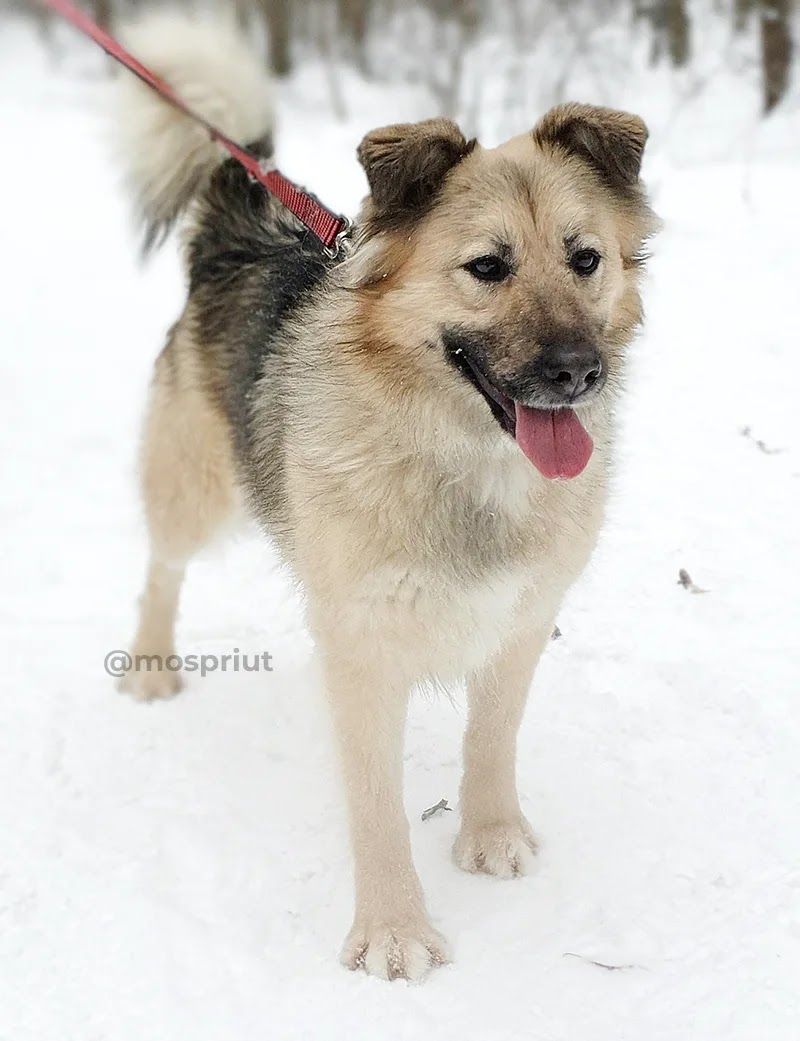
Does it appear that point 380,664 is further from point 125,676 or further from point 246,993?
point 125,676

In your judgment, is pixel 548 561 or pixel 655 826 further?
pixel 655 826

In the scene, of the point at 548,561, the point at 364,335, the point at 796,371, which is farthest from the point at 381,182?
the point at 796,371

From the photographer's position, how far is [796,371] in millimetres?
5926

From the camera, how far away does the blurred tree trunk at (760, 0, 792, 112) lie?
1327 cm

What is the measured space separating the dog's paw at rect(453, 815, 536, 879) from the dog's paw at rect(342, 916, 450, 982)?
311 millimetres

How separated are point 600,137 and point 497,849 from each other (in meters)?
1.94

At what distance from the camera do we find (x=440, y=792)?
3238 mm

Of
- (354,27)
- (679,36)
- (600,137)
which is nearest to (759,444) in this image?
(600,137)

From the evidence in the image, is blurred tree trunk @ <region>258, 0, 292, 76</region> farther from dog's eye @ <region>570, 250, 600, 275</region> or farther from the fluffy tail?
dog's eye @ <region>570, 250, 600, 275</region>

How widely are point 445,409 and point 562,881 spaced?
4.58 ft

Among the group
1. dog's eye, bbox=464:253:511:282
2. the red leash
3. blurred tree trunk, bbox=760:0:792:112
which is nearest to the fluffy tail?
the red leash

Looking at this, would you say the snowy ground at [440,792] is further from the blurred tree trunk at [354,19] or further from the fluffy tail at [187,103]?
the blurred tree trunk at [354,19]

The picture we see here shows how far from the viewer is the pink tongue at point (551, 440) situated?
226 centimetres

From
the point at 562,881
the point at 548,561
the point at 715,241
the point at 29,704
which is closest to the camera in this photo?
the point at 548,561
